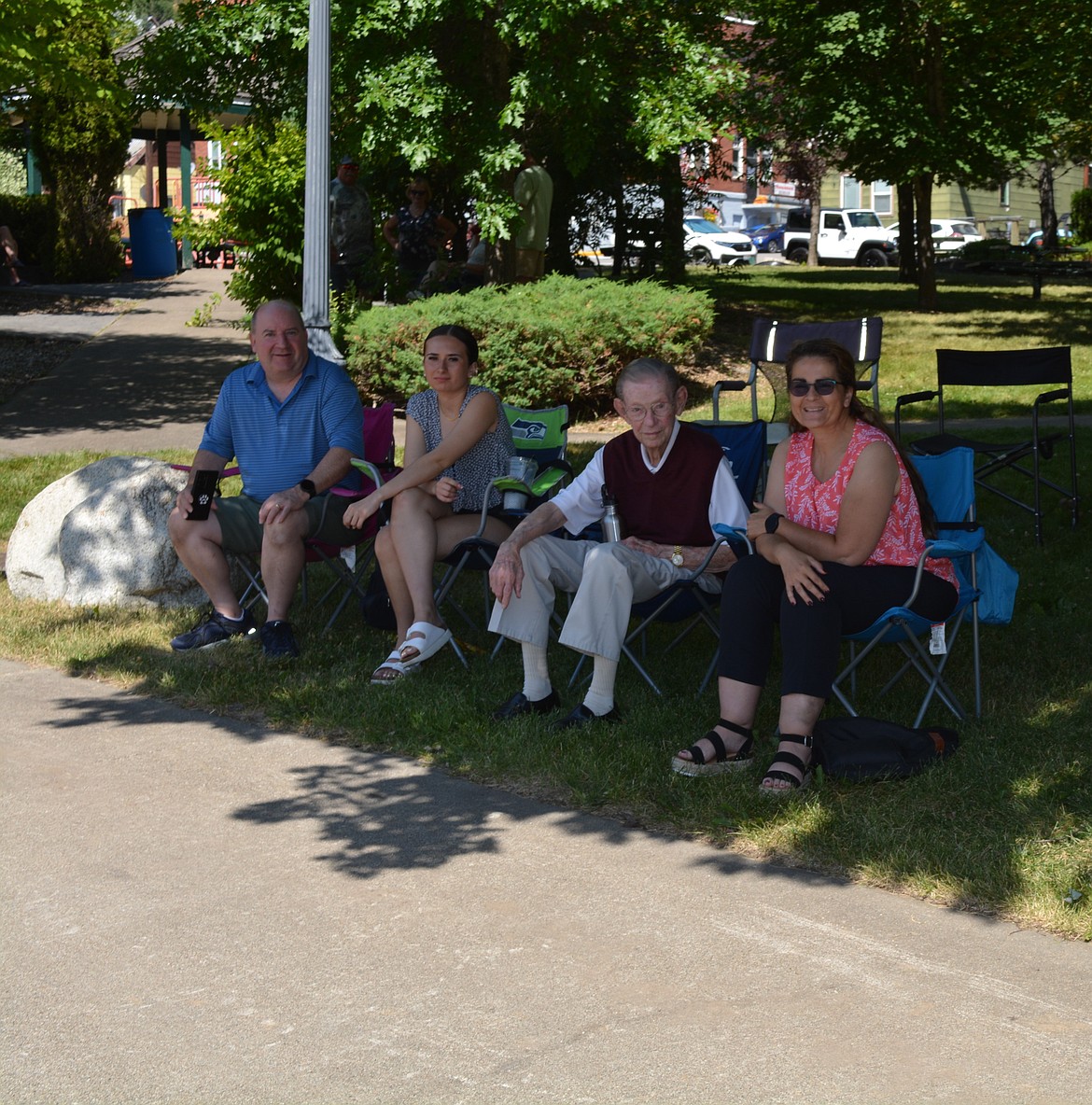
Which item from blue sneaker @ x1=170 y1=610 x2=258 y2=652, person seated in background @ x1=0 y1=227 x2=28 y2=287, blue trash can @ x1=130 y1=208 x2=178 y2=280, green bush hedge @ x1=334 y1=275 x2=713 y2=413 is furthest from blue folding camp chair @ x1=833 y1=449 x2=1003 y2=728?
blue trash can @ x1=130 y1=208 x2=178 y2=280

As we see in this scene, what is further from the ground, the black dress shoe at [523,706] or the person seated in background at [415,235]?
the person seated in background at [415,235]

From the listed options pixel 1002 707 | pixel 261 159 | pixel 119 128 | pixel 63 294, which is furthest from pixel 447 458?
pixel 119 128

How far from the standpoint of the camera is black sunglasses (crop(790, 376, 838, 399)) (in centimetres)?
507

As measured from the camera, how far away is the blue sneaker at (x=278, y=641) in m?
6.26

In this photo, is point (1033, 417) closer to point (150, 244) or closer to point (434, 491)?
point (434, 491)

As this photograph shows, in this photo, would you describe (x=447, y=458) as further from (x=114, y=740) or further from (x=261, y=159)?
(x=261, y=159)

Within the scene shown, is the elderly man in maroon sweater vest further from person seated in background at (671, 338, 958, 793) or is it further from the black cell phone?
the black cell phone

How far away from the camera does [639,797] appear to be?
15.2 ft

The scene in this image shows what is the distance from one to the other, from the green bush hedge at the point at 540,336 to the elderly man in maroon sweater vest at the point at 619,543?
6.50 metres

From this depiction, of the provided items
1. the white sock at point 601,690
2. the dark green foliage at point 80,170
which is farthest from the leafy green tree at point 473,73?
the dark green foliage at point 80,170

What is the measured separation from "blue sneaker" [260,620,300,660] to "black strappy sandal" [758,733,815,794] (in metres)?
2.32

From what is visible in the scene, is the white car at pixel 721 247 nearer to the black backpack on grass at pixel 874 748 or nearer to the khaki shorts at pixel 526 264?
the khaki shorts at pixel 526 264

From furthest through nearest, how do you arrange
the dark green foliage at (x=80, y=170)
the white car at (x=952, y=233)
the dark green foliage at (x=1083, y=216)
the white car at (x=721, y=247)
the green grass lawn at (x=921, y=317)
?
1. the white car at (x=952, y=233)
2. the white car at (x=721, y=247)
3. the dark green foliage at (x=1083, y=216)
4. the dark green foliage at (x=80, y=170)
5. the green grass lawn at (x=921, y=317)

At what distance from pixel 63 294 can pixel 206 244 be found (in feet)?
33.7
